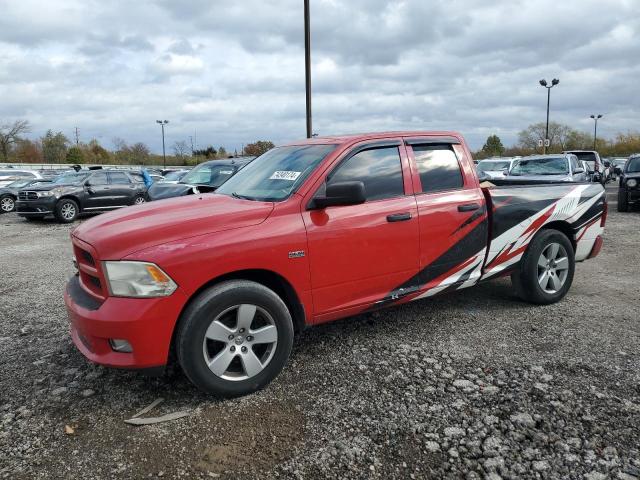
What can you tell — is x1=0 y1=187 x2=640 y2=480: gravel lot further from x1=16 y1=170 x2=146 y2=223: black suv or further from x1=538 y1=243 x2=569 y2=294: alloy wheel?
x1=16 y1=170 x2=146 y2=223: black suv

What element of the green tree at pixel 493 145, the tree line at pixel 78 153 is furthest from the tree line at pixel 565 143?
the tree line at pixel 78 153

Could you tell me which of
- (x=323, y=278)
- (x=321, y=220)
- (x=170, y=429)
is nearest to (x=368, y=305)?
(x=323, y=278)

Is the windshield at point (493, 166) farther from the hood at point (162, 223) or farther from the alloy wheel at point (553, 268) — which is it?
the hood at point (162, 223)

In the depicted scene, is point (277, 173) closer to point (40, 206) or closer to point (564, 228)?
point (564, 228)

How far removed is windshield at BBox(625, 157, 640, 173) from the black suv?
1506 centimetres

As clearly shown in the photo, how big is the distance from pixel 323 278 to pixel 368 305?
0.51 m

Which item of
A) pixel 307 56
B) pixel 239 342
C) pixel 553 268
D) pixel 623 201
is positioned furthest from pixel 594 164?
pixel 239 342

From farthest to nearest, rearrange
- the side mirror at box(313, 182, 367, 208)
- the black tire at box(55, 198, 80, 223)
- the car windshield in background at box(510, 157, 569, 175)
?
the black tire at box(55, 198, 80, 223)
the car windshield in background at box(510, 157, 569, 175)
the side mirror at box(313, 182, 367, 208)

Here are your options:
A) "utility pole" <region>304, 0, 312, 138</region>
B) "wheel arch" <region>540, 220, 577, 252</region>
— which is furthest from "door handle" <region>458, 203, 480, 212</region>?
"utility pole" <region>304, 0, 312, 138</region>

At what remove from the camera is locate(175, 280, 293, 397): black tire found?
306 cm

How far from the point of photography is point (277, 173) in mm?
4062

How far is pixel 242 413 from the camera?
3.12 metres

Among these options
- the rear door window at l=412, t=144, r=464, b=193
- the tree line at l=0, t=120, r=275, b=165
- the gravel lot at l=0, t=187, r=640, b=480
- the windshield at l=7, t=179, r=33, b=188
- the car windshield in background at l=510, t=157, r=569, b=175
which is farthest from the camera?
the tree line at l=0, t=120, r=275, b=165

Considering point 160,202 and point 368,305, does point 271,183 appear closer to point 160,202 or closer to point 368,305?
point 160,202
